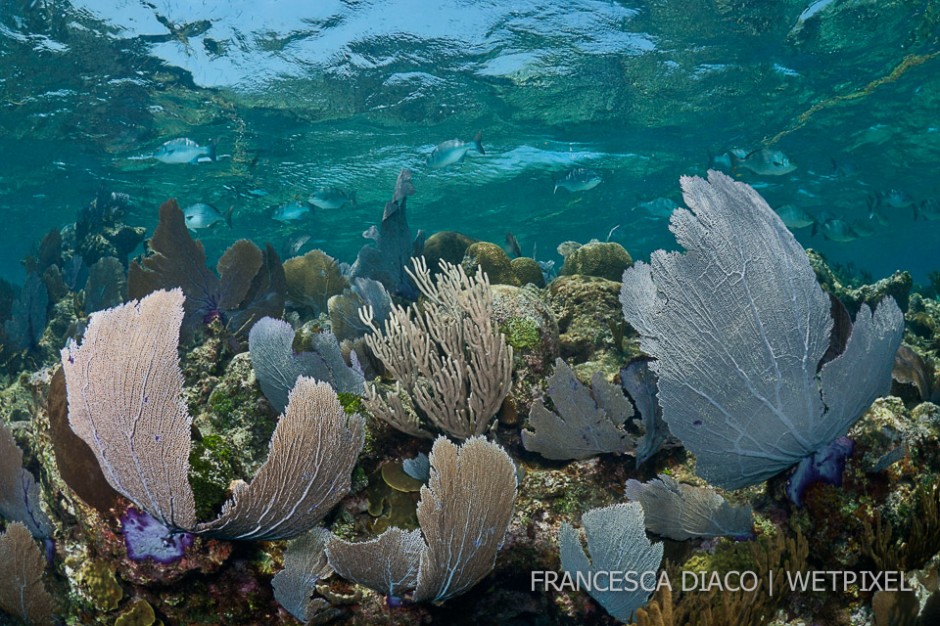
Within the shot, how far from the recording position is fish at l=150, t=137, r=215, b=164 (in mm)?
11684

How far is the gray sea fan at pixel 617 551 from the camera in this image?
2.55 metres

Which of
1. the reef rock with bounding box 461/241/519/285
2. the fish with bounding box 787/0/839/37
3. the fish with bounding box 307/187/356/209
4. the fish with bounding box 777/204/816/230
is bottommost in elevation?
the fish with bounding box 307/187/356/209

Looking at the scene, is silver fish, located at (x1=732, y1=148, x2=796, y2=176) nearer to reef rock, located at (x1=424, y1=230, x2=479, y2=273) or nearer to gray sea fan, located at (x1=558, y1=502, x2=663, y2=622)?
reef rock, located at (x1=424, y1=230, x2=479, y2=273)

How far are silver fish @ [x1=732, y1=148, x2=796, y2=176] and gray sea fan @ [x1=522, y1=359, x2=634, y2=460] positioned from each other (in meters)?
10.2

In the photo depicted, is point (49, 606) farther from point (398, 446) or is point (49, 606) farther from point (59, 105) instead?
point (59, 105)

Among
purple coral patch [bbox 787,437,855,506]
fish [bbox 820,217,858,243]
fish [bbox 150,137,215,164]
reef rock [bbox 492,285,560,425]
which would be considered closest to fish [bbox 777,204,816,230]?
fish [bbox 820,217,858,243]

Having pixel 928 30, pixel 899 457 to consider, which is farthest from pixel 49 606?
pixel 928 30

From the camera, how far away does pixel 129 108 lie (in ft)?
49.7

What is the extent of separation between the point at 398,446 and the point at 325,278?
4207mm

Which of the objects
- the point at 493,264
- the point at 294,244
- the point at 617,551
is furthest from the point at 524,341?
the point at 294,244

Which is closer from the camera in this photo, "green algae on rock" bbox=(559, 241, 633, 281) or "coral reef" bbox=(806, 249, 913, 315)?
"green algae on rock" bbox=(559, 241, 633, 281)

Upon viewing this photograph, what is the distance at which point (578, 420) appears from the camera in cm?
328

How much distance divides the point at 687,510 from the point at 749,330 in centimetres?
109

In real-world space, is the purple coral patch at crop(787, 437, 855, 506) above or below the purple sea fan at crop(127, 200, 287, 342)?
above
